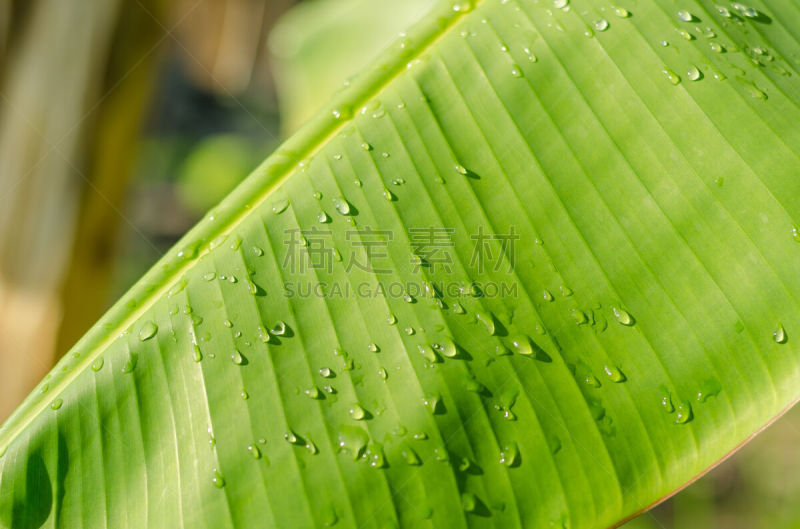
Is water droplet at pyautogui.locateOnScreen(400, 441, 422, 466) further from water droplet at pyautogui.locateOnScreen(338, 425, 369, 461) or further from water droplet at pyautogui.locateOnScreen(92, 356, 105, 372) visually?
→ water droplet at pyautogui.locateOnScreen(92, 356, 105, 372)

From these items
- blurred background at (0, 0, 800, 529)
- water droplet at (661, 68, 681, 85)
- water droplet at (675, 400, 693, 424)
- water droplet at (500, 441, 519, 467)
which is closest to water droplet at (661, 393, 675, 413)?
water droplet at (675, 400, 693, 424)

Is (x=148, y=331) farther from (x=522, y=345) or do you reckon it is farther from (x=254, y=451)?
(x=522, y=345)

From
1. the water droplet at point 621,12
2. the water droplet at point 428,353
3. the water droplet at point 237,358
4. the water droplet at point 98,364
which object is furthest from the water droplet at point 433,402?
the water droplet at point 621,12

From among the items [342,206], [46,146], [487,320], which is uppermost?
[46,146]

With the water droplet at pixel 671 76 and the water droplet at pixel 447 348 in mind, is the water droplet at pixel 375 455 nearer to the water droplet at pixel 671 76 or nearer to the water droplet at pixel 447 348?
the water droplet at pixel 447 348

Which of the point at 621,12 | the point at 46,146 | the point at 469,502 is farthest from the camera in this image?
the point at 46,146

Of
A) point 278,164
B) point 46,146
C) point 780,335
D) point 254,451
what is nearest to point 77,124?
point 46,146
